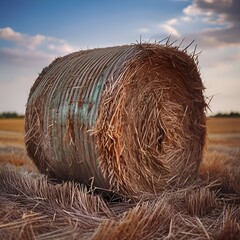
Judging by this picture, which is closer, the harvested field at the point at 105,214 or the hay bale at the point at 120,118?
the harvested field at the point at 105,214

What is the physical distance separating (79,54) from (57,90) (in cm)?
74

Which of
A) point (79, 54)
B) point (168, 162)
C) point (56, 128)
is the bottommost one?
point (168, 162)

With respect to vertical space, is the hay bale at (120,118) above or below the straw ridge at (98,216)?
above

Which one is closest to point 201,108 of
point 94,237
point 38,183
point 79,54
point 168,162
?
point 168,162

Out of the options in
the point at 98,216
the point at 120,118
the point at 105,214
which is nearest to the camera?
the point at 98,216

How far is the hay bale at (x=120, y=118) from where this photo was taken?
441cm

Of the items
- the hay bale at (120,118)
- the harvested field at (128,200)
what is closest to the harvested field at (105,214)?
the harvested field at (128,200)

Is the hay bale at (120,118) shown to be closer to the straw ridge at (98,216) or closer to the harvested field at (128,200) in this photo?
the harvested field at (128,200)

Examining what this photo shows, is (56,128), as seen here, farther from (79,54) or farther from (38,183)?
(79,54)

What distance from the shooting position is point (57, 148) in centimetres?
493

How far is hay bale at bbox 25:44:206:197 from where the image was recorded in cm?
441

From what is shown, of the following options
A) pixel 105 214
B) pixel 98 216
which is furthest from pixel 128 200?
pixel 98 216

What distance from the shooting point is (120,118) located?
450 centimetres

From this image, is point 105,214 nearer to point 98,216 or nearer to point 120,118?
point 98,216
